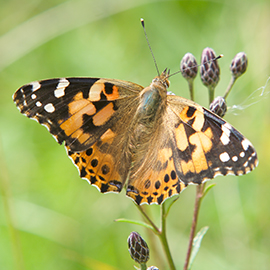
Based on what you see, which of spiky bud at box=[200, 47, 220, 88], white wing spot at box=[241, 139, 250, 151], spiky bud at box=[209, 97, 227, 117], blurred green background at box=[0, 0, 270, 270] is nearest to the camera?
white wing spot at box=[241, 139, 250, 151]

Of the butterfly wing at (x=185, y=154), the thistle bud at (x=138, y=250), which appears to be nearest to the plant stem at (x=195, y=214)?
the butterfly wing at (x=185, y=154)

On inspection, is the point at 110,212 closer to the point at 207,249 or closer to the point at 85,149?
the point at 207,249

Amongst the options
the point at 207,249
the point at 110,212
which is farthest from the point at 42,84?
the point at 207,249

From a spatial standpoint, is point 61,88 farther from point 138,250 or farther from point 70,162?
point 70,162

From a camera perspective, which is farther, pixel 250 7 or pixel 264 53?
pixel 250 7

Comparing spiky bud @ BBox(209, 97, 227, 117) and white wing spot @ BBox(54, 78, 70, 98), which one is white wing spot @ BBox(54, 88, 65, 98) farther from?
spiky bud @ BBox(209, 97, 227, 117)

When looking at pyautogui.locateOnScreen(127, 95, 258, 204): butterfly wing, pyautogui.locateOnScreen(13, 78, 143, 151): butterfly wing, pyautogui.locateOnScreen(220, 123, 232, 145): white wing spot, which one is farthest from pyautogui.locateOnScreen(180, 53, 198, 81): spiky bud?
pyautogui.locateOnScreen(220, 123, 232, 145): white wing spot

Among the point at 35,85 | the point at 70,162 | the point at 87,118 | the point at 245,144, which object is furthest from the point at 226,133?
the point at 70,162
